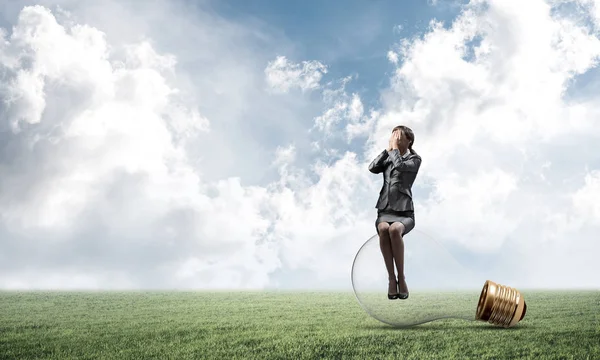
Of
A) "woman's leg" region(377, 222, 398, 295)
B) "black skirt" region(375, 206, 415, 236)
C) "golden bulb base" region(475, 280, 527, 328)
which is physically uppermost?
"black skirt" region(375, 206, 415, 236)

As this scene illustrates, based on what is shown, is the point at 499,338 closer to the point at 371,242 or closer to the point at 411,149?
A: the point at 371,242

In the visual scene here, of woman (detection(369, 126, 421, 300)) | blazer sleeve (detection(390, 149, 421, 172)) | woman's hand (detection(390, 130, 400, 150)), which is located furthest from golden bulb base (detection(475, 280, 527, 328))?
woman's hand (detection(390, 130, 400, 150))

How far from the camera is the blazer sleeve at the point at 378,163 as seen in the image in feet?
24.4

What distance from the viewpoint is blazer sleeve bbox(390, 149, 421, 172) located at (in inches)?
283

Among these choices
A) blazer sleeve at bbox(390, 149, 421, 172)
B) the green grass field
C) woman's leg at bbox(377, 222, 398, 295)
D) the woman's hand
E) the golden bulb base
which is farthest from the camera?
the golden bulb base

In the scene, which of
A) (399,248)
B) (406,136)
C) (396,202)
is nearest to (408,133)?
(406,136)

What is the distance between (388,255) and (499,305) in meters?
2.12

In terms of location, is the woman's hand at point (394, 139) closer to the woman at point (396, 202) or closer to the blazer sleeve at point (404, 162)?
the woman at point (396, 202)

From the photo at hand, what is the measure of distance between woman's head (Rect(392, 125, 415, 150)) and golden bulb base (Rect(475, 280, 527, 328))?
2.48 meters

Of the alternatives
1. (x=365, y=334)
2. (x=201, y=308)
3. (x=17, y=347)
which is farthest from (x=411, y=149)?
(x=201, y=308)

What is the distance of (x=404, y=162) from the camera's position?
7.22 m

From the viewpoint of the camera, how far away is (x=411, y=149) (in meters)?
7.48

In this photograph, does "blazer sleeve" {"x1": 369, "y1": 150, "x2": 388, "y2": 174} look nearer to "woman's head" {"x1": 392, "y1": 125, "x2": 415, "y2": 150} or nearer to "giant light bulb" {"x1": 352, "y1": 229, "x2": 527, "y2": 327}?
"woman's head" {"x1": 392, "y1": 125, "x2": 415, "y2": 150}

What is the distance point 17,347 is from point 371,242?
18.2 ft
